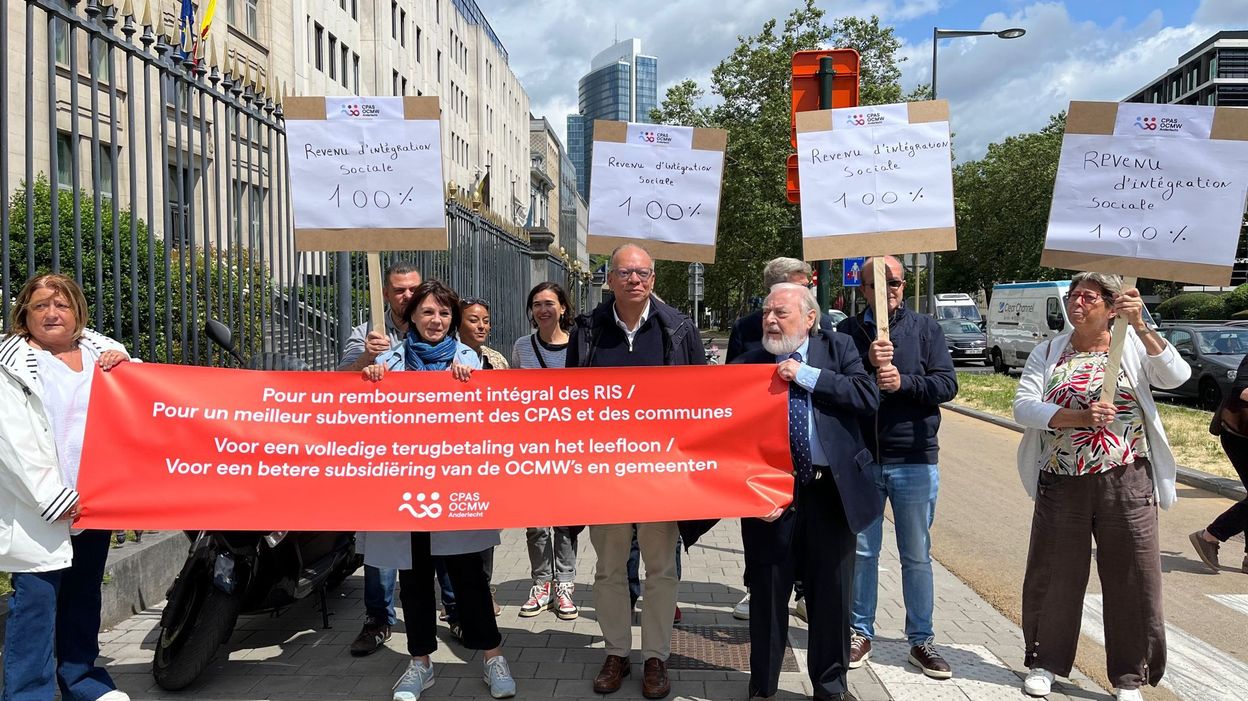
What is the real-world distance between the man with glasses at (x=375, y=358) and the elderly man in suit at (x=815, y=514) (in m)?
Result: 1.84

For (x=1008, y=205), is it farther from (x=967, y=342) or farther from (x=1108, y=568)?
(x=1108, y=568)

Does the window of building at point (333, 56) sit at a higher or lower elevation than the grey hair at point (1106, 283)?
higher

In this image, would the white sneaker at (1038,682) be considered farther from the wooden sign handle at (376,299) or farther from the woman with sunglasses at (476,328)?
the wooden sign handle at (376,299)

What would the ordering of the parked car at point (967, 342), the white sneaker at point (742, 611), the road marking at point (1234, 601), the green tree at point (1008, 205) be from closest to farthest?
the white sneaker at point (742, 611), the road marking at point (1234, 601), the parked car at point (967, 342), the green tree at point (1008, 205)

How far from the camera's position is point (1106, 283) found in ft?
13.1

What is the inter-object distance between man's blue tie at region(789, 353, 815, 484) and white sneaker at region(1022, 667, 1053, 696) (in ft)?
4.67

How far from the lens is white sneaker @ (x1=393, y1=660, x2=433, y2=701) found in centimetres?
405

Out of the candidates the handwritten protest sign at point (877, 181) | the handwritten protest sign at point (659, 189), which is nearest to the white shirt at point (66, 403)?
the handwritten protest sign at point (659, 189)

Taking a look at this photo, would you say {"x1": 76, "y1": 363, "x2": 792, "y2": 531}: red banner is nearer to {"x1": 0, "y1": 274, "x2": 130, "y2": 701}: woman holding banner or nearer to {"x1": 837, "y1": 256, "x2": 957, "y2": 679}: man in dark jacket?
{"x1": 0, "y1": 274, "x2": 130, "y2": 701}: woman holding banner

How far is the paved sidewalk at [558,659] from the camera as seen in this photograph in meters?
4.20

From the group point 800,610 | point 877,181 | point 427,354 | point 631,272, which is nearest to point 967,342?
point 800,610

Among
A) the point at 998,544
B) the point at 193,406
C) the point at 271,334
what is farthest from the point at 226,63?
the point at 998,544

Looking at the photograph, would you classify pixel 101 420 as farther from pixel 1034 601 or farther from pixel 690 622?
pixel 1034 601

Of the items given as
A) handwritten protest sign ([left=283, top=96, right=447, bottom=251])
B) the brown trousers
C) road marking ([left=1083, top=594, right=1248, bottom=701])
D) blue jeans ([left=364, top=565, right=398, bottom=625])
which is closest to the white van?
road marking ([left=1083, top=594, right=1248, bottom=701])
